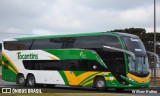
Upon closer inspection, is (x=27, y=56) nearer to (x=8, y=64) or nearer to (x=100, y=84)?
(x=8, y=64)

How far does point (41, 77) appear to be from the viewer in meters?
31.9

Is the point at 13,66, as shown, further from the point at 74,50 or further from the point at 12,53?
the point at 74,50

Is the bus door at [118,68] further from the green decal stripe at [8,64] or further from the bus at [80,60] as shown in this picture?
the green decal stripe at [8,64]

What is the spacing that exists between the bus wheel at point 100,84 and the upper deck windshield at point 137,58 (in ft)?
6.57

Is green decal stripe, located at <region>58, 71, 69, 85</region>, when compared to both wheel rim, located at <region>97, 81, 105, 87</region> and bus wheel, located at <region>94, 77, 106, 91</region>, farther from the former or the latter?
wheel rim, located at <region>97, 81, 105, 87</region>

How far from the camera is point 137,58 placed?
27.4 meters

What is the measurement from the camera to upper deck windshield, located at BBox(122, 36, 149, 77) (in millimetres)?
27044

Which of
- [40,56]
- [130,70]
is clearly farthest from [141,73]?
[40,56]

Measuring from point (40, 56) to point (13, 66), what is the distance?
333cm

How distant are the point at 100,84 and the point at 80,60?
82.4 inches

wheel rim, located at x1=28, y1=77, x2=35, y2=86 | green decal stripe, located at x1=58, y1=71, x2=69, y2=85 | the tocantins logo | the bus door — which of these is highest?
the tocantins logo

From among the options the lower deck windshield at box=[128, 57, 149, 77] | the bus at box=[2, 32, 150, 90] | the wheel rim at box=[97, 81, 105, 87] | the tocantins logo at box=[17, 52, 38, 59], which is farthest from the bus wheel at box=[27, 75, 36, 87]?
the lower deck windshield at box=[128, 57, 149, 77]

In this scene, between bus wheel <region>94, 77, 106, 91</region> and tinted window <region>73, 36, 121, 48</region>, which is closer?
tinted window <region>73, 36, 121, 48</region>

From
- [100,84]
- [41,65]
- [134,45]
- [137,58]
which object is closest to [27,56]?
[41,65]
